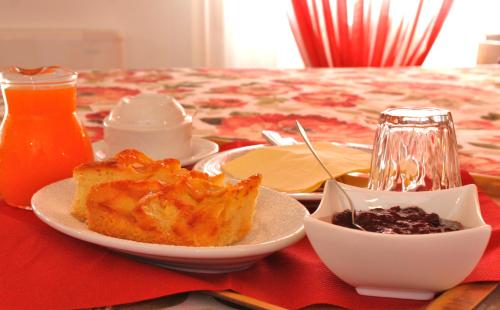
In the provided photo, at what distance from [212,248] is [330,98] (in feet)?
3.90

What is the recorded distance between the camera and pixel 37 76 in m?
0.92

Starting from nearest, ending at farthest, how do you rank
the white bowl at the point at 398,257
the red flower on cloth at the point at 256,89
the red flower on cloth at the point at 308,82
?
the white bowl at the point at 398,257 → the red flower on cloth at the point at 256,89 → the red flower on cloth at the point at 308,82

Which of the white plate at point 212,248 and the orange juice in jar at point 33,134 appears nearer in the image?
the white plate at point 212,248

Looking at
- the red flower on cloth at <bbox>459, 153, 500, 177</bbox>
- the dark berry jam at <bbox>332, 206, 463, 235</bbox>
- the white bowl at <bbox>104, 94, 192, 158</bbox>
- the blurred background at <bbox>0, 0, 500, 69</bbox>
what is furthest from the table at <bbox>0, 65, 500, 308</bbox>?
the blurred background at <bbox>0, 0, 500, 69</bbox>

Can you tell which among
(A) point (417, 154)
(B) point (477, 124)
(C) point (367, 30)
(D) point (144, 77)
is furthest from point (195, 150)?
(C) point (367, 30)

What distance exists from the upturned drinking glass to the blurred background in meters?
2.81

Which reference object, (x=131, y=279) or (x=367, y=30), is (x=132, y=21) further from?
(x=131, y=279)

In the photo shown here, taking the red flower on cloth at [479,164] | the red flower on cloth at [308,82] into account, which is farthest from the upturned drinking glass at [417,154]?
the red flower on cloth at [308,82]

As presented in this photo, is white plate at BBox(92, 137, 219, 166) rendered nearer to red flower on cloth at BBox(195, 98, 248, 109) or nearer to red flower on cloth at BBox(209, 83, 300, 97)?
red flower on cloth at BBox(195, 98, 248, 109)

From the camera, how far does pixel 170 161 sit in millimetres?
774

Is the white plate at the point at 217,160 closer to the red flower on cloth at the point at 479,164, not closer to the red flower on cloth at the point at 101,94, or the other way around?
the red flower on cloth at the point at 479,164

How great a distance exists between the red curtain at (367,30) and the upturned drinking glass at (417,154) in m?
2.73

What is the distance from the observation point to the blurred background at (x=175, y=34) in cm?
362

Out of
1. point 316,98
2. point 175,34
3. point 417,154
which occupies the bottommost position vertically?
point 175,34
